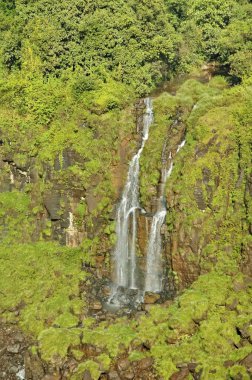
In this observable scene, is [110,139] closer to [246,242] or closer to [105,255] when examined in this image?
[105,255]

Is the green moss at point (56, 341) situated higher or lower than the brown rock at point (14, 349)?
higher

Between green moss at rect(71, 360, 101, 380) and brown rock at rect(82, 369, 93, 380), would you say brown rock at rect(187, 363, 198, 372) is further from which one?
brown rock at rect(82, 369, 93, 380)

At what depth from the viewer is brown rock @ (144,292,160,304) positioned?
92.1ft

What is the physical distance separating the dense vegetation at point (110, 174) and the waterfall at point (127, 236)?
82 centimetres

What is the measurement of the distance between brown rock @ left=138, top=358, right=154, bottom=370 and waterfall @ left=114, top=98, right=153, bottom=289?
8.01 metres

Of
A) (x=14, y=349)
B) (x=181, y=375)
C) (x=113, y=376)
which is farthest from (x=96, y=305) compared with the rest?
(x=181, y=375)

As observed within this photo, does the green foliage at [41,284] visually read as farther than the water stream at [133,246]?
No

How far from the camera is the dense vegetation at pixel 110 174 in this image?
2442 cm

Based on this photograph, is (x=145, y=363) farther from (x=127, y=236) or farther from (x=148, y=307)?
(x=127, y=236)

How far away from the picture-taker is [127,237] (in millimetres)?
31484

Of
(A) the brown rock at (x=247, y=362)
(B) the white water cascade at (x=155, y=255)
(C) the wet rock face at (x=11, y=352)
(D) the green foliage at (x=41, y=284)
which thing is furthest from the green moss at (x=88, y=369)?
(B) the white water cascade at (x=155, y=255)

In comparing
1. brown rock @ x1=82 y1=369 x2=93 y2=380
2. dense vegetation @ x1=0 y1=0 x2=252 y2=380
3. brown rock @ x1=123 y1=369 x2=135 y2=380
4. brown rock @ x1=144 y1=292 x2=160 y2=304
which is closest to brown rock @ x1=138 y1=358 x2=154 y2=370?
dense vegetation @ x1=0 y1=0 x2=252 y2=380

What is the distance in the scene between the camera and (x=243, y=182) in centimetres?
2845

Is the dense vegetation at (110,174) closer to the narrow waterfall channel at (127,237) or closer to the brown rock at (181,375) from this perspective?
the brown rock at (181,375)
